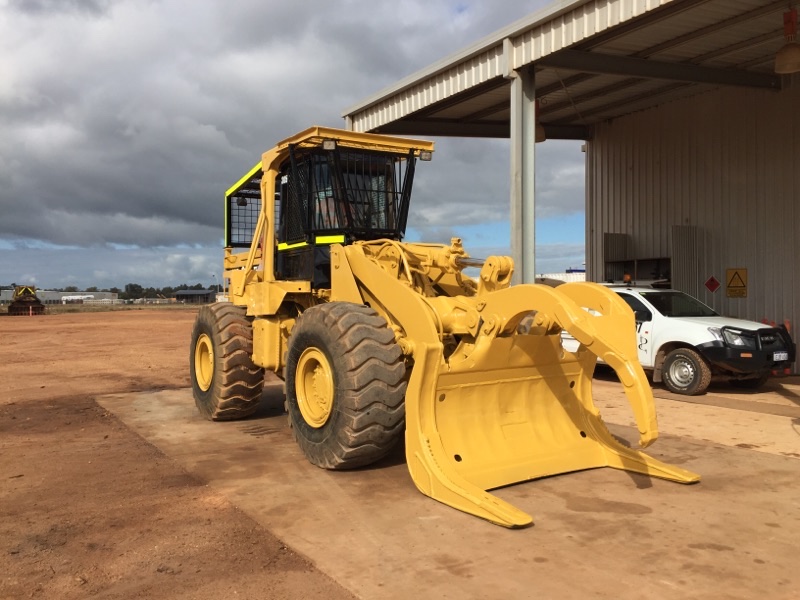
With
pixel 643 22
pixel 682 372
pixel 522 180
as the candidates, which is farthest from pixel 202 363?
pixel 643 22

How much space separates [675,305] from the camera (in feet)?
40.2

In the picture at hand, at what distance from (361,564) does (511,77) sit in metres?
8.62

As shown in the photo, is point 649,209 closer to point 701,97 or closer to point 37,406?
point 701,97

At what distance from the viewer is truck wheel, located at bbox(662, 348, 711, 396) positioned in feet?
36.2

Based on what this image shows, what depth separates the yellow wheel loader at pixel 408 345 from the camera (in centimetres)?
525

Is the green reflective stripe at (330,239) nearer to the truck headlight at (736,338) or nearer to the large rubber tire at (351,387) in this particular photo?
the large rubber tire at (351,387)

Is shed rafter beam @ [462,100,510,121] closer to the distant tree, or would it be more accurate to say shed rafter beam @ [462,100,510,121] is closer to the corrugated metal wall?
the corrugated metal wall

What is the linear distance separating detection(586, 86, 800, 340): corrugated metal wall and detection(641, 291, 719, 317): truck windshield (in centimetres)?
241

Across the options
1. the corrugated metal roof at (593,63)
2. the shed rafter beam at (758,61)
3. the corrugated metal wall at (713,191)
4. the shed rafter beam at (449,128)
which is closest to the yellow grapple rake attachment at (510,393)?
the corrugated metal roof at (593,63)

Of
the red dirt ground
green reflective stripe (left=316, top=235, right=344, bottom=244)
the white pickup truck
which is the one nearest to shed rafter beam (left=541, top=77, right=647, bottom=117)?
the white pickup truck

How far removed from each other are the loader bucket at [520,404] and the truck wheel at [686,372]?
5558 millimetres

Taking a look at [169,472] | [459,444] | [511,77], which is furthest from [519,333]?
[511,77]

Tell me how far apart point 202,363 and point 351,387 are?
405cm

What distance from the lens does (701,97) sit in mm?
15203
